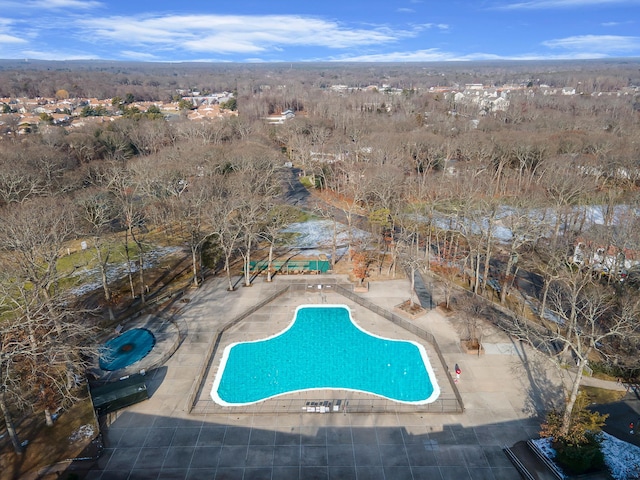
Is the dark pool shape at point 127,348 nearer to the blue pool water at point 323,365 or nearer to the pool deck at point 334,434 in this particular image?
the pool deck at point 334,434

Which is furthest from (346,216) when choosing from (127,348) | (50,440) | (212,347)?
(50,440)

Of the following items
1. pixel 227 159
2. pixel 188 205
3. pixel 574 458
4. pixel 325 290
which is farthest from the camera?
pixel 227 159

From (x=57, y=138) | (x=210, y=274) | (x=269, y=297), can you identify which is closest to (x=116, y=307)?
(x=210, y=274)

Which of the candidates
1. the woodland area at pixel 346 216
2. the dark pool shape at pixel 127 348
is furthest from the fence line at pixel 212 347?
the dark pool shape at pixel 127 348

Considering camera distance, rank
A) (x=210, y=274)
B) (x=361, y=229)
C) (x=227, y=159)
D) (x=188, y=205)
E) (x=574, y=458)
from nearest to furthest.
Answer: (x=574, y=458), (x=210, y=274), (x=188, y=205), (x=361, y=229), (x=227, y=159)

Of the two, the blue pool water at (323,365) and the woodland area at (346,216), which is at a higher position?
the woodland area at (346,216)

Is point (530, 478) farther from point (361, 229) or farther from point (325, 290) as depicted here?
point (361, 229)

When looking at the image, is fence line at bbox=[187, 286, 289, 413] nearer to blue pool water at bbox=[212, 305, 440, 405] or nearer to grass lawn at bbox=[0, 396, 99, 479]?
blue pool water at bbox=[212, 305, 440, 405]
